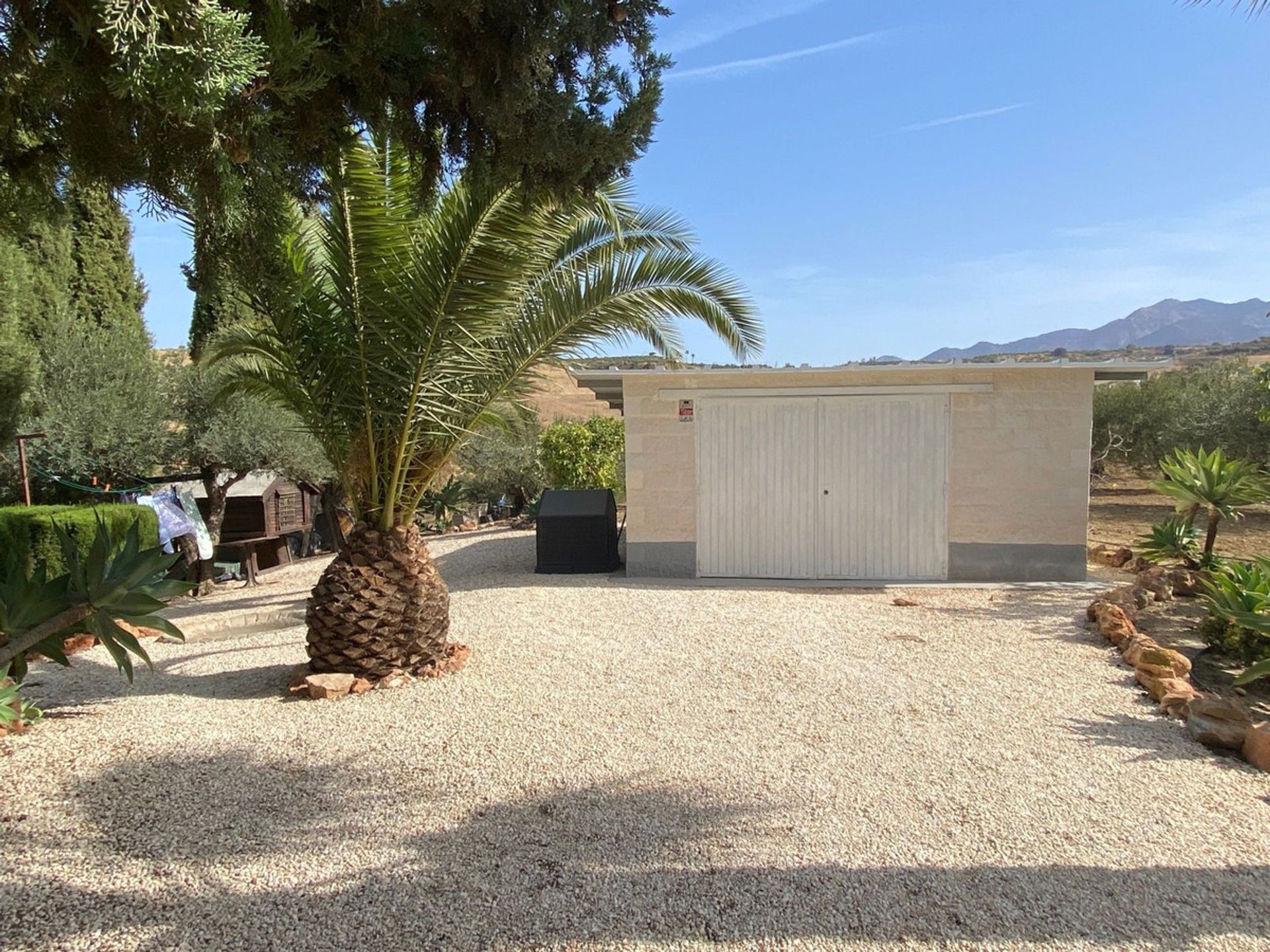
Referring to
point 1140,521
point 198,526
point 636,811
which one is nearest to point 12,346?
point 198,526

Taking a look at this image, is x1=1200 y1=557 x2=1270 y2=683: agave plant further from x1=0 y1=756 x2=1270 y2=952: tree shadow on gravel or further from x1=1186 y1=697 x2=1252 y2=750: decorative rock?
x1=0 y1=756 x2=1270 y2=952: tree shadow on gravel

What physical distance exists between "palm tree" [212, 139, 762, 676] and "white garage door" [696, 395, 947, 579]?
4.05m

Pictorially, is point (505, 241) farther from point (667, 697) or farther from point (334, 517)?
point (334, 517)

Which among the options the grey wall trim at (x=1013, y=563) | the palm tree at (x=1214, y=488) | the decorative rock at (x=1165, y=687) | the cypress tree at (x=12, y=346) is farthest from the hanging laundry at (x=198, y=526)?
the palm tree at (x=1214, y=488)

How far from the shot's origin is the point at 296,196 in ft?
14.4

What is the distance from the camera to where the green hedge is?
7.46 meters

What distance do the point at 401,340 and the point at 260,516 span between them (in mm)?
11347

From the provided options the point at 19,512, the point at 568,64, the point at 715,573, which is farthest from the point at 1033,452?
the point at 19,512

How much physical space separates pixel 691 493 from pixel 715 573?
3.60 feet

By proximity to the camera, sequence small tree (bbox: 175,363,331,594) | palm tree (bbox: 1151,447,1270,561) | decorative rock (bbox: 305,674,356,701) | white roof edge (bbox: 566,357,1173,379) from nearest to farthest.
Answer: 1. decorative rock (bbox: 305,674,356,701)
2. white roof edge (bbox: 566,357,1173,379)
3. palm tree (bbox: 1151,447,1270,561)
4. small tree (bbox: 175,363,331,594)

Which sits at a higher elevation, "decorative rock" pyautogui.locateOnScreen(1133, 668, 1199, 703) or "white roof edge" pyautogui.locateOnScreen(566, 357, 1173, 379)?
"white roof edge" pyautogui.locateOnScreen(566, 357, 1173, 379)

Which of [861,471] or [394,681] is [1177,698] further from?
[394,681]

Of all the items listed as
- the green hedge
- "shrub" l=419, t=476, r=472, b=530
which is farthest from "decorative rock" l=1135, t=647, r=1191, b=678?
"shrub" l=419, t=476, r=472, b=530

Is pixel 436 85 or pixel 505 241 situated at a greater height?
pixel 436 85
